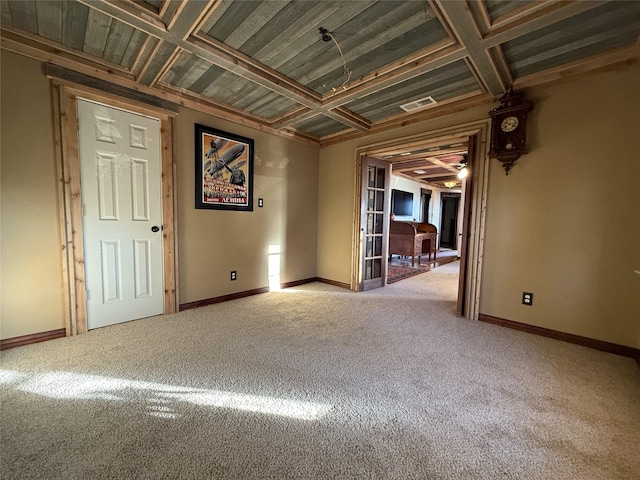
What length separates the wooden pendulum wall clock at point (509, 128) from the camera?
2.56 metres

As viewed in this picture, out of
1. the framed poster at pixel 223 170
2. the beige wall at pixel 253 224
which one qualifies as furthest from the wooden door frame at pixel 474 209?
the framed poster at pixel 223 170

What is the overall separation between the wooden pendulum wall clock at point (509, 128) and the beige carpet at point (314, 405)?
5.76 feet

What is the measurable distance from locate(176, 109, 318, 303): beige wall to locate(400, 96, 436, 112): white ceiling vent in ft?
5.51

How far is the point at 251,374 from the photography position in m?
1.85

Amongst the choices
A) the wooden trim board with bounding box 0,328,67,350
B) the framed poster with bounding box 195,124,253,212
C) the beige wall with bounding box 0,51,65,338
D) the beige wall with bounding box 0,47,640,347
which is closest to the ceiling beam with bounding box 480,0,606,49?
the beige wall with bounding box 0,47,640,347

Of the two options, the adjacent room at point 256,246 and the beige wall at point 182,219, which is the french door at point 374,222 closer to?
the adjacent room at point 256,246

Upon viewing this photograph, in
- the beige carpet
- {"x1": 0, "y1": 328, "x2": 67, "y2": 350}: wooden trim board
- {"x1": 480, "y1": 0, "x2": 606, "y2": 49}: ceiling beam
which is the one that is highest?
{"x1": 480, "y1": 0, "x2": 606, "y2": 49}: ceiling beam

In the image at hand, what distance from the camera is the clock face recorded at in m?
2.59

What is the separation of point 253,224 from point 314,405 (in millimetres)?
2624

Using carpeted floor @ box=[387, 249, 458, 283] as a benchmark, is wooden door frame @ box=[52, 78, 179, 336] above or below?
above

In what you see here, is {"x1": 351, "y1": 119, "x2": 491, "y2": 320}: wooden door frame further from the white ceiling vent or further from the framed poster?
the framed poster

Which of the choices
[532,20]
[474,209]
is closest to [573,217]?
[474,209]

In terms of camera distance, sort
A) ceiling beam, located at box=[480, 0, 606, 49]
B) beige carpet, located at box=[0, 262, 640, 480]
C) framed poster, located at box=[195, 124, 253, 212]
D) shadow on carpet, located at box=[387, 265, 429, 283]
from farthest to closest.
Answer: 1. shadow on carpet, located at box=[387, 265, 429, 283]
2. framed poster, located at box=[195, 124, 253, 212]
3. ceiling beam, located at box=[480, 0, 606, 49]
4. beige carpet, located at box=[0, 262, 640, 480]

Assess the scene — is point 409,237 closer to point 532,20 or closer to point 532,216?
point 532,216
